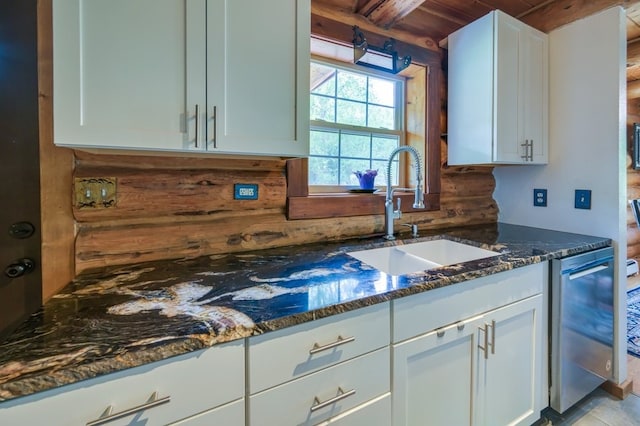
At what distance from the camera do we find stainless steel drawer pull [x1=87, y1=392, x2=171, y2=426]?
621 millimetres

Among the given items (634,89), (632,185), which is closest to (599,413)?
(632,185)

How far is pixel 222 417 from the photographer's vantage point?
2.46ft

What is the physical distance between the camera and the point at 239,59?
1.15 meters

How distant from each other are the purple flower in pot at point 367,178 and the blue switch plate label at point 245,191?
0.74 m

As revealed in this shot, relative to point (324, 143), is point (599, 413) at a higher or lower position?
lower

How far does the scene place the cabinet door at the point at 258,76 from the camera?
1111mm

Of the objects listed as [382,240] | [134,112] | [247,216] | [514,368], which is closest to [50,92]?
[134,112]

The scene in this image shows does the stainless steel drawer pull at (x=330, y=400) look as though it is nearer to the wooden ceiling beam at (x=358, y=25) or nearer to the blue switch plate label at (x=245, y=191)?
the blue switch plate label at (x=245, y=191)

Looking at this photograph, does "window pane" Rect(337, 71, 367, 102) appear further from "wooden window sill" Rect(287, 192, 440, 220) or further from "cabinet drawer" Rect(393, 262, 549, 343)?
"cabinet drawer" Rect(393, 262, 549, 343)

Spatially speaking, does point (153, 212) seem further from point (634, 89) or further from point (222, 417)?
point (634, 89)

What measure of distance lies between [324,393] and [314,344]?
0.16m

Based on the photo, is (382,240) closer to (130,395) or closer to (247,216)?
(247,216)

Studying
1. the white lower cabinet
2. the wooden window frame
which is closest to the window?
the wooden window frame

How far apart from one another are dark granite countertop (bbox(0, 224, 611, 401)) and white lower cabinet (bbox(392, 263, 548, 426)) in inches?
4.3
